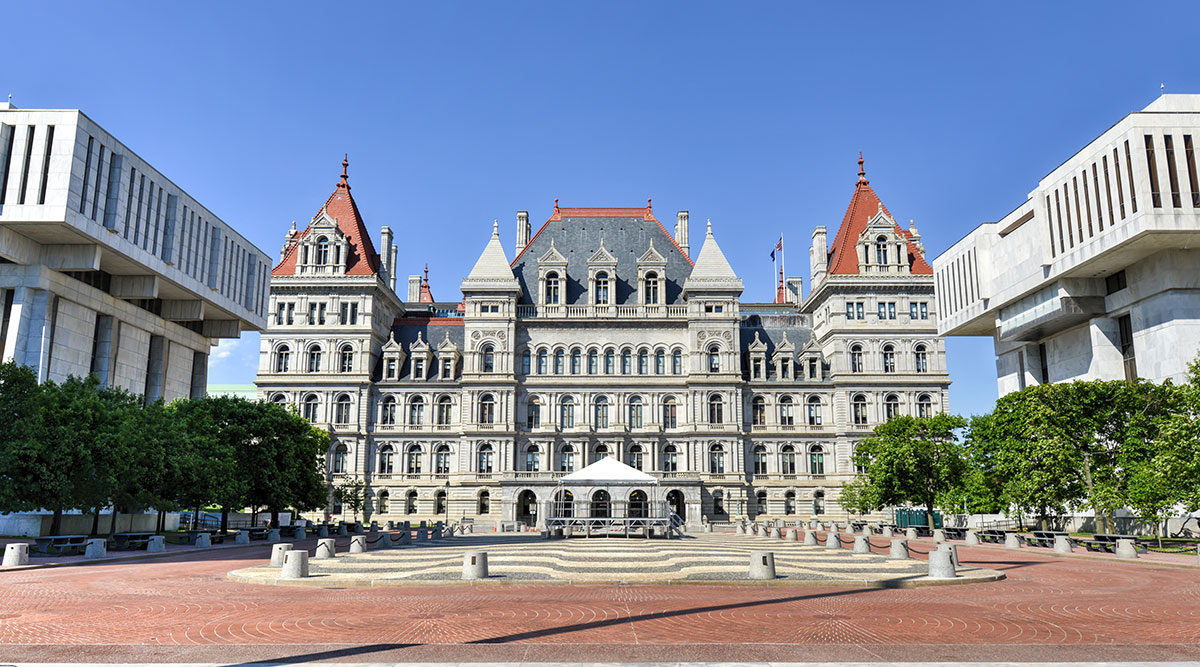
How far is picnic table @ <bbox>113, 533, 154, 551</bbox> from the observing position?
36.3m

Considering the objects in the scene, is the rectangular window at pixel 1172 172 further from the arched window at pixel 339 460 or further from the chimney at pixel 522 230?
the chimney at pixel 522 230

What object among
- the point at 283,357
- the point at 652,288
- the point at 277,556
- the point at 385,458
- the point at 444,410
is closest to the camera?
the point at 277,556

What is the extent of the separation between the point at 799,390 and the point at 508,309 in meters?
27.6

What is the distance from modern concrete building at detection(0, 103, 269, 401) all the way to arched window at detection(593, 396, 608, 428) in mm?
30637

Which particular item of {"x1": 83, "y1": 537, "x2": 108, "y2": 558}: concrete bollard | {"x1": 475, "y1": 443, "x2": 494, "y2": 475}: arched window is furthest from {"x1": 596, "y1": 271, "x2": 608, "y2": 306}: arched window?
{"x1": 83, "y1": 537, "x2": 108, "y2": 558}: concrete bollard

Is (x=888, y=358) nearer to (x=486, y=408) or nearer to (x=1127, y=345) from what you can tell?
(x=1127, y=345)

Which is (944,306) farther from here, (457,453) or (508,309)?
(457,453)

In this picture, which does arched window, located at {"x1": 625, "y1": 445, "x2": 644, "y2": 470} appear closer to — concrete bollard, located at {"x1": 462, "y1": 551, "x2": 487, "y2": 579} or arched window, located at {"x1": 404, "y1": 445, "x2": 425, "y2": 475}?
arched window, located at {"x1": 404, "y1": 445, "x2": 425, "y2": 475}

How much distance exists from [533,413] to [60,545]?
44068 mm

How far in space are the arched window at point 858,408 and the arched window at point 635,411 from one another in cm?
1907

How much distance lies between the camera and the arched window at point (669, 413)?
7344 cm

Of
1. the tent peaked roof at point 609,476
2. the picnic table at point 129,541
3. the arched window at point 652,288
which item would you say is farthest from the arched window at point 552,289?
the picnic table at point 129,541

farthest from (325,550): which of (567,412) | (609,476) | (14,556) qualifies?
(567,412)

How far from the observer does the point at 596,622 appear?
15.0m
